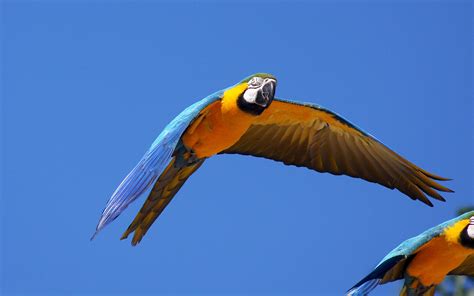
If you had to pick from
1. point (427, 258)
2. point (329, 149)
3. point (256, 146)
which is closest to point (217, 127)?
point (256, 146)

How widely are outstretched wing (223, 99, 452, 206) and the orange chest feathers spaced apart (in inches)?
31.0

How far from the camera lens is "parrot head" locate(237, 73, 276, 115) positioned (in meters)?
7.99

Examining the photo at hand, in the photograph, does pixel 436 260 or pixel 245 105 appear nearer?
pixel 245 105

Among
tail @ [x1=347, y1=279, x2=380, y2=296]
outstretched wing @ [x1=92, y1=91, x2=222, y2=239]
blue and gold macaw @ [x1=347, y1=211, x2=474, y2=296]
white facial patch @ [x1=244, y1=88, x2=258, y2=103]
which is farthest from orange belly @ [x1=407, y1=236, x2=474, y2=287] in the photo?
outstretched wing @ [x1=92, y1=91, x2=222, y2=239]

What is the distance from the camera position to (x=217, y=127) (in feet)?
26.9

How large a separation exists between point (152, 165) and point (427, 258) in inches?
107

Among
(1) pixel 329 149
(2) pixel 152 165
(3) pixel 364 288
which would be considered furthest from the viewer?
(1) pixel 329 149

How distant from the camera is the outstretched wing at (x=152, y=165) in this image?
7231 mm

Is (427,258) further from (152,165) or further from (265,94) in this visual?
(152,165)

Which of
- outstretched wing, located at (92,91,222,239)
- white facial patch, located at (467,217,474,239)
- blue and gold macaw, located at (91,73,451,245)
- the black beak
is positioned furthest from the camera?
white facial patch, located at (467,217,474,239)

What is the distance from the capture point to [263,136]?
929cm

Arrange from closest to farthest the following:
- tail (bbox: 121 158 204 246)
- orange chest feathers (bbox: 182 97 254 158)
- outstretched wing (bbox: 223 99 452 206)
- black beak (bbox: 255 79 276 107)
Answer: black beak (bbox: 255 79 276 107), orange chest feathers (bbox: 182 97 254 158), tail (bbox: 121 158 204 246), outstretched wing (bbox: 223 99 452 206)

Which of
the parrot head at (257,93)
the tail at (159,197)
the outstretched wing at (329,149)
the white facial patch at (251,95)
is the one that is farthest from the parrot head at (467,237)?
the tail at (159,197)

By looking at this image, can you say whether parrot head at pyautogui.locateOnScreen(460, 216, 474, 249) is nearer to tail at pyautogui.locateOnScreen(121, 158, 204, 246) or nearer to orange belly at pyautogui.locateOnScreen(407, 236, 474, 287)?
orange belly at pyautogui.locateOnScreen(407, 236, 474, 287)
